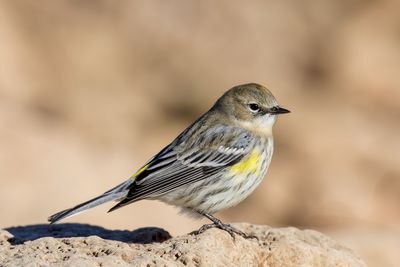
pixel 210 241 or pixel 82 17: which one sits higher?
pixel 82 17

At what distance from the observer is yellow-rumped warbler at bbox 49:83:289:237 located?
30.4 ft

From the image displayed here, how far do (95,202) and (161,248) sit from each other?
118 cm

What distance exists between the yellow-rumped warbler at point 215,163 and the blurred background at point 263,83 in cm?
480

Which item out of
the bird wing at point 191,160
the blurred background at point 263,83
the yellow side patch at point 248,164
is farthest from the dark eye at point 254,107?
the blurred background at point 263,83

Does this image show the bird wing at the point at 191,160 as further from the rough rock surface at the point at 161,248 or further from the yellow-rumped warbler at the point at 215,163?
the rough rock surface at the point at 161,248

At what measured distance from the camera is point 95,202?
8969 millimetres

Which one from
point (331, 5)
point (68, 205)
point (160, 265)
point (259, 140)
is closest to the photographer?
point (160, 265)

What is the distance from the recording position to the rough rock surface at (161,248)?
7676 millimetres

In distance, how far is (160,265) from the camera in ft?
24.7

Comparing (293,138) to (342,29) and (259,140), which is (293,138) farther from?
(259,140)

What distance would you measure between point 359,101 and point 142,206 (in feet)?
13.4

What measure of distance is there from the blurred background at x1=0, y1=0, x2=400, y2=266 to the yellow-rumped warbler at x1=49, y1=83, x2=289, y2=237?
4797 millimetres

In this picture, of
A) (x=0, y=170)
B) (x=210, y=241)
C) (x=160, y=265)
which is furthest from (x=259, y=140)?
(x=0, y=170)

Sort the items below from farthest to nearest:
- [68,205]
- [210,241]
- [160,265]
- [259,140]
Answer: [68,205] → [259,140] → [210,241] → [160,265]
